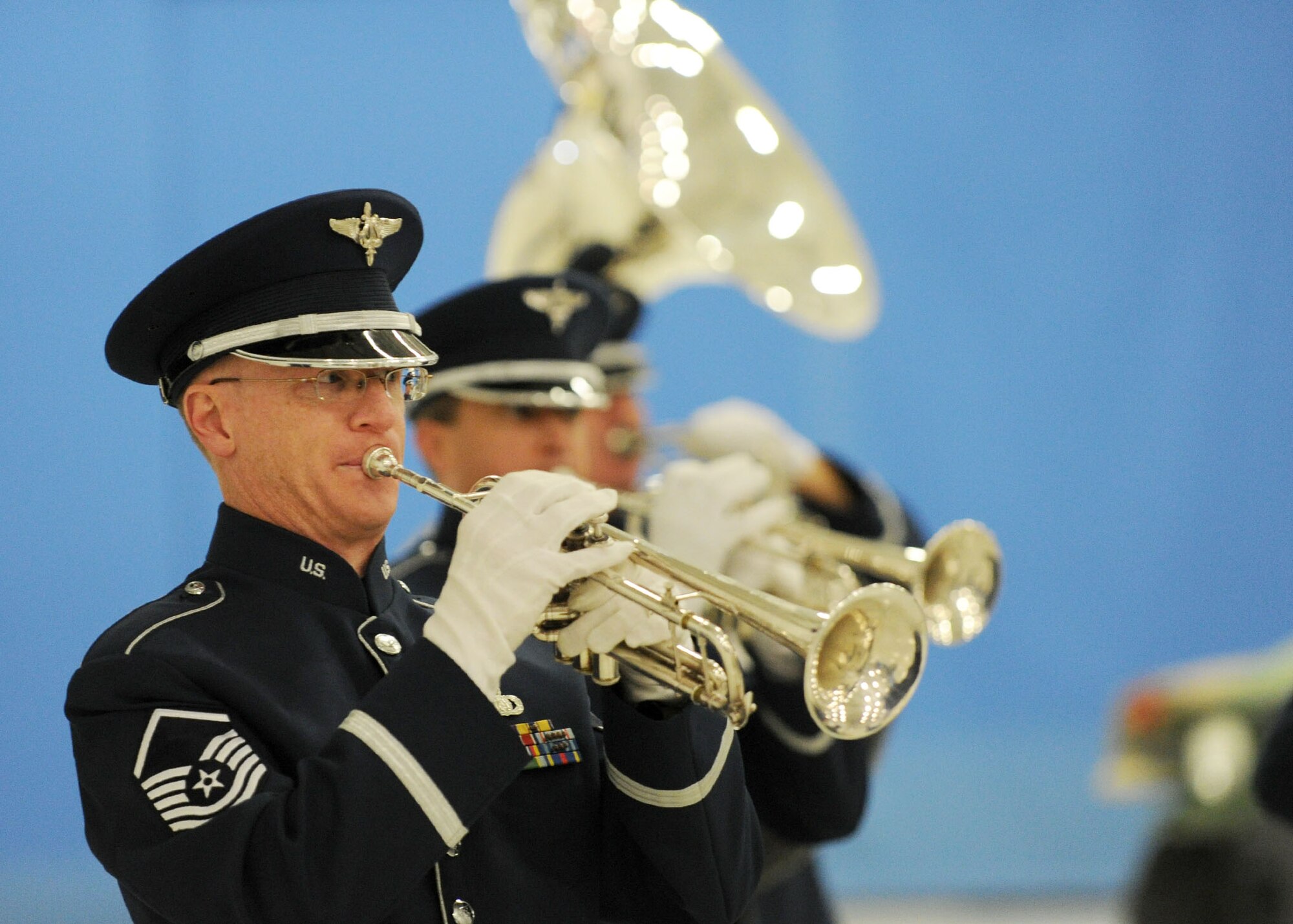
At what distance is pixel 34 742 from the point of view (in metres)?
2.14

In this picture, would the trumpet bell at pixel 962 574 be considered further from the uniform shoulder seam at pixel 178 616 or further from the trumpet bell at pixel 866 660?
the uniform shoulder seam at pixel 178 616

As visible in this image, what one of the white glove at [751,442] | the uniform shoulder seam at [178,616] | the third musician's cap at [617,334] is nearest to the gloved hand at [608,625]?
the uniform shoulder seam at [178,616]

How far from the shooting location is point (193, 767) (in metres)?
1.51

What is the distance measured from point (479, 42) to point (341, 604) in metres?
3.75

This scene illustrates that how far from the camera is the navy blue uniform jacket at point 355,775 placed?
145 cm

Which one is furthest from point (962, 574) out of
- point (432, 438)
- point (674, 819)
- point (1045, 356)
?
point (1045, 356)

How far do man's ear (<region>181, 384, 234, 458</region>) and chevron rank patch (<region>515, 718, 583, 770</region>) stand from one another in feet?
1.50

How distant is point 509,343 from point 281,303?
1.09 metres

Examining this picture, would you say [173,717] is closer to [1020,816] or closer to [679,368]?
[679,368]

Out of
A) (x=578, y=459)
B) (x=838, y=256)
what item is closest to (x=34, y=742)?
(x=578, y=459)

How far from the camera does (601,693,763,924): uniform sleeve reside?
5.75 ft

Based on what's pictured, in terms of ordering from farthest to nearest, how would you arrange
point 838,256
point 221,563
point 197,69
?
point 197,69, point 838,256, point 221,563

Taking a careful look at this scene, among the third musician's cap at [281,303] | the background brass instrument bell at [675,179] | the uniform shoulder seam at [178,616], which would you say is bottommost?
the uniform shoulder seam at [178,616]

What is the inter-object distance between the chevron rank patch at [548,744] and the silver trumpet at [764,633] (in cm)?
10
